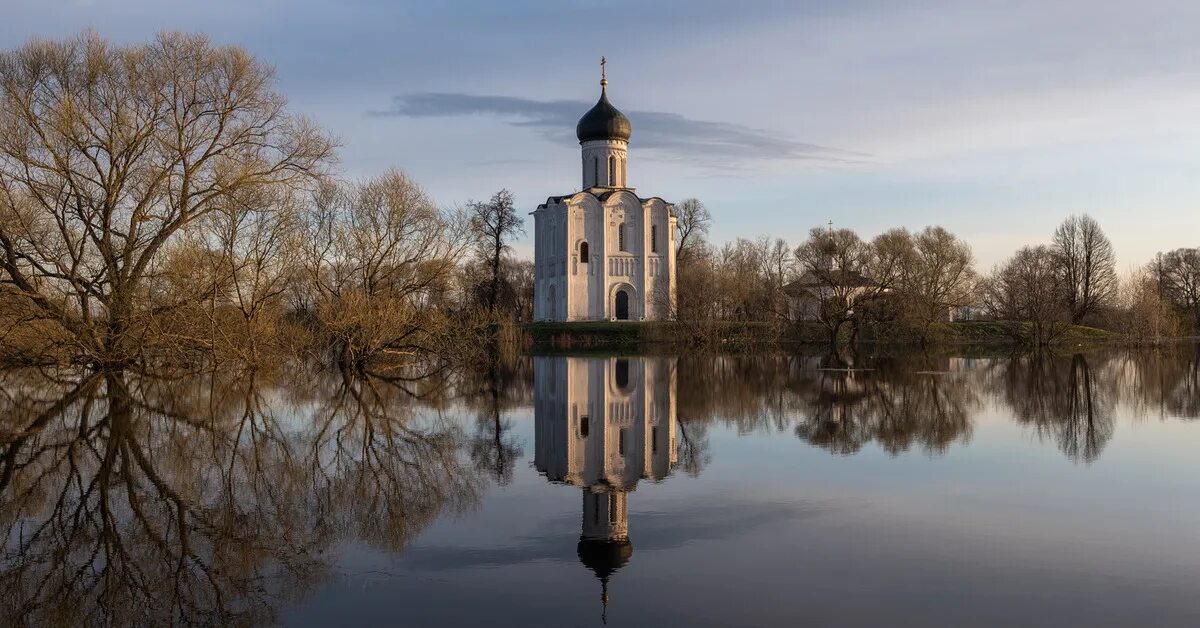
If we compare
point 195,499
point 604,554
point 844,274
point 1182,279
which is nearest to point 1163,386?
point 604,554

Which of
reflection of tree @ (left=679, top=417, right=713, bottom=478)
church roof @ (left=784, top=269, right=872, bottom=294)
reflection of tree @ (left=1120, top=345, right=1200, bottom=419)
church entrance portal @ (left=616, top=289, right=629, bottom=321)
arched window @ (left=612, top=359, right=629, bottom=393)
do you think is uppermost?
church roof @ (left=784, top=269, right=872, bottom=294)

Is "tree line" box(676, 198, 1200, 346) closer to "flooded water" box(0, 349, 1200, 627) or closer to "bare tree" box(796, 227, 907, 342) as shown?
"bare tree" box(796, 227, 907, 342)

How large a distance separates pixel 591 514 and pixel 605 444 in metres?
3.85

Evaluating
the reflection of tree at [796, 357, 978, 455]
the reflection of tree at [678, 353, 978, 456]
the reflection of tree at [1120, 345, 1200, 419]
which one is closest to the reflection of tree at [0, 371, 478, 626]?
the reflection of tree at [678, 353, 978, 456]

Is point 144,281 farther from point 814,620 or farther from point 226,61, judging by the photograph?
point 814,620

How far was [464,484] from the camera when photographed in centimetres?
847

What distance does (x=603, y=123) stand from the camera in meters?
50.1

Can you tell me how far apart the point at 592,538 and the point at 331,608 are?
1.94 metres

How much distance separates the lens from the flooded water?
5074mm

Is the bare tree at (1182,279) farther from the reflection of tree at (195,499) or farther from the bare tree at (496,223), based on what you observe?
the reflection of tree at (195,499)

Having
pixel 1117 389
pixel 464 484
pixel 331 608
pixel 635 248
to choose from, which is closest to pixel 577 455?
pixel 464 484

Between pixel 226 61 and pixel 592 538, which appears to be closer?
pixel 592 538

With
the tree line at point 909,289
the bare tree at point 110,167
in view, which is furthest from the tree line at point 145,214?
the tree line at point 909,289

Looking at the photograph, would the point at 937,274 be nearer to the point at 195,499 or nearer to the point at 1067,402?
the point at 1067,402
